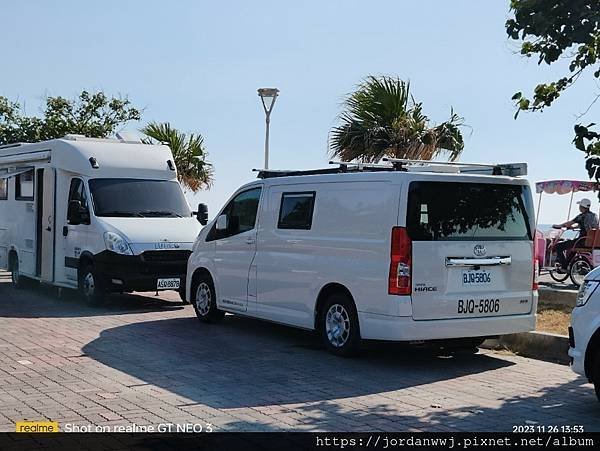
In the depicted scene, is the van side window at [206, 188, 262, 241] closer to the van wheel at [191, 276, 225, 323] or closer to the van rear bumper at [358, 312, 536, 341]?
the van wheel at [191, 276, 225, 323]

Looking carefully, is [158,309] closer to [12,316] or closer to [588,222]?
[12,316]

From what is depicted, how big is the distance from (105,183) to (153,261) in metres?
1.91

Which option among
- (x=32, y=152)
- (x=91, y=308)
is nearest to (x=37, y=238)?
(x=32, y=152)

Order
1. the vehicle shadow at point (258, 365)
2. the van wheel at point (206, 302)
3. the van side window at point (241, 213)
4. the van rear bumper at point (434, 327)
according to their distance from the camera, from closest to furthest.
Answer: the vehicle shadow at point (258, 365) < the van rear bumper at point (434, 327) < the van side window at point (241, 213) < the van wheel at point (206, 302)

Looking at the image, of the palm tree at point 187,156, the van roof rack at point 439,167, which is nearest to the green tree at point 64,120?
the palm tree at point 187,156

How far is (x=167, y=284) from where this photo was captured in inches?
530

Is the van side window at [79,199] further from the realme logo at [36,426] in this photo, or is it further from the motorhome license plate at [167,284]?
the realme logo at [36,426]

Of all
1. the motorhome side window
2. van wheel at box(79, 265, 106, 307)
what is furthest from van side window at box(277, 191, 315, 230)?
the motorhome side window

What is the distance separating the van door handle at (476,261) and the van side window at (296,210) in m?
Result: 1.93

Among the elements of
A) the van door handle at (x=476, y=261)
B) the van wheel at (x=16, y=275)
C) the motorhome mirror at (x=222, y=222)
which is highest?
the motorhome mirror at (x=222, y=222)

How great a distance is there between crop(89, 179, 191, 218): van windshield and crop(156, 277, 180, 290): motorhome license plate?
1366 millimetres

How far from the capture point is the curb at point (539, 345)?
30.6 feet

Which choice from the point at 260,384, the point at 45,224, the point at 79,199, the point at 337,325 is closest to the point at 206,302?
the point at 337,325

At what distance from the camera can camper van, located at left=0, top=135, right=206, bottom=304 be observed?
13.4 metres
